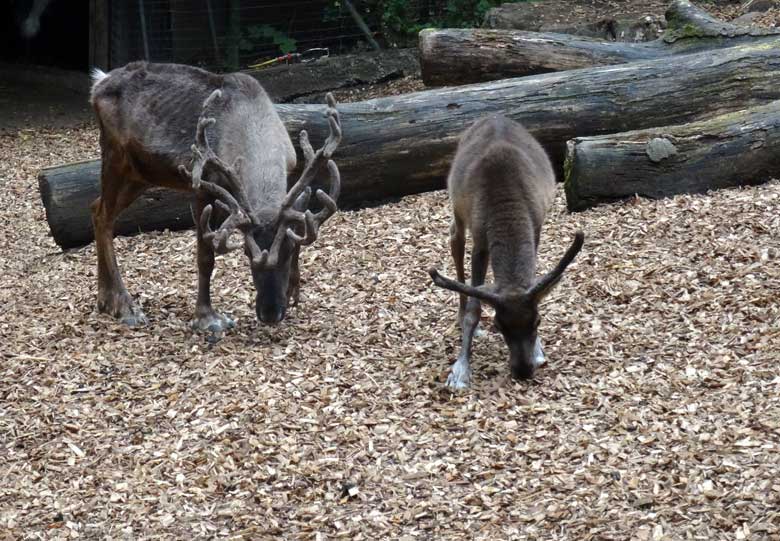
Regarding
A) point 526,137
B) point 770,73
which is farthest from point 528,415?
point 770,73

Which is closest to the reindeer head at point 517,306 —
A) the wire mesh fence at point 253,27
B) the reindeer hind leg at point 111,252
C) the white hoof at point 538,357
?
the white hoof at point 538,357

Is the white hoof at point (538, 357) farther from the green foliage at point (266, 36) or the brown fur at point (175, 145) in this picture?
the green foliage at point (266, 36)

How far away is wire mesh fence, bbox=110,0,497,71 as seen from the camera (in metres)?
17.8

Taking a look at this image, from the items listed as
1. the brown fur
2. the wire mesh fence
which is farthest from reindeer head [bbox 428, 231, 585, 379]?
the wire mesh fence

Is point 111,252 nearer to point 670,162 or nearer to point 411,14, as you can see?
point 670,162

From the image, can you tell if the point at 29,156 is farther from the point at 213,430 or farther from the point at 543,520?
the point at 543,520

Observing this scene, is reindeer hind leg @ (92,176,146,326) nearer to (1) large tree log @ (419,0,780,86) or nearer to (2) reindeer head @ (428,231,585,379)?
(2) reindeer head @ (428,231,585,379)

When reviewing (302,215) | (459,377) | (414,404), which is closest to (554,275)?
(459,377)

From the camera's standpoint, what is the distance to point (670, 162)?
9.54m

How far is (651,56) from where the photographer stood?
12.2 meters

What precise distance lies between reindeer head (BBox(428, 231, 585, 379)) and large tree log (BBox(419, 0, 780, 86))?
5.88 metres

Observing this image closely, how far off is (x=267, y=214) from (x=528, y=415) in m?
2.42

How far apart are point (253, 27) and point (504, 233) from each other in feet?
40.4

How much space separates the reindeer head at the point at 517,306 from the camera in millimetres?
6500
